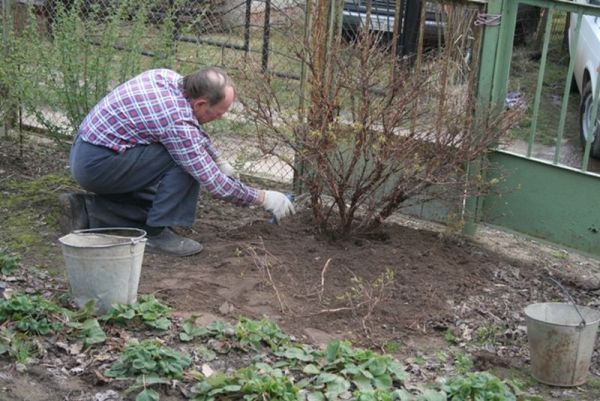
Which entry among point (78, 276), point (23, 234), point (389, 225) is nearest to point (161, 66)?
point (23, 234)

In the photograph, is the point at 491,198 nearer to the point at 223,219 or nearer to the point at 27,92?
the point at 223,219

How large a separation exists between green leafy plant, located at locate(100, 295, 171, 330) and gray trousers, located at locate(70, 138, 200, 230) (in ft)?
3.62

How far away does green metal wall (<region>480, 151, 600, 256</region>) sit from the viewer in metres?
5.72

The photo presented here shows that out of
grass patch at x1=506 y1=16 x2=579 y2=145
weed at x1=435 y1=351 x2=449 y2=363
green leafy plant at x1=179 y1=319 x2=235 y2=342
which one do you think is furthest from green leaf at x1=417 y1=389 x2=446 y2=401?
grass patch at x1=506 y1=16 x2=579 y2=145

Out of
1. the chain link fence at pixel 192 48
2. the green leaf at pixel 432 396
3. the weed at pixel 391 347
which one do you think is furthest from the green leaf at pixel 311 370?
the chain link fence at pixel 192 48

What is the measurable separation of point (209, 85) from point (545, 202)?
89.1 inches

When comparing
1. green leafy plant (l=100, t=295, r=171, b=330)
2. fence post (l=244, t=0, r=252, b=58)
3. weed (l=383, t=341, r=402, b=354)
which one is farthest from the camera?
fence post (l=244, t=0, r=252, b=58)

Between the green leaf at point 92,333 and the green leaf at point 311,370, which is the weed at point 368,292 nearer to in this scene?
the green leaf at point 311,370

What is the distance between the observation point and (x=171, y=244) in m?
5.78

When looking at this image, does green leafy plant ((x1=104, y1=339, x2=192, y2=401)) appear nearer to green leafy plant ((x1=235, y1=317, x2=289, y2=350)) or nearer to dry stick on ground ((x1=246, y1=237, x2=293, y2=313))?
green leafy plant ((x1=235, y1=317, x2=289, y2=350))

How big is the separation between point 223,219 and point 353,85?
1.63m

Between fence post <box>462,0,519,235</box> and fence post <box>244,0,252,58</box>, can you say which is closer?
fence post <box>462,0,519,235</box>

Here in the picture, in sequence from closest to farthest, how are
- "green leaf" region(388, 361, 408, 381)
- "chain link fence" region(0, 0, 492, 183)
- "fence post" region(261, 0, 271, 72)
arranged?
"green leaf" region(388, 361, 408, 381) → "chain link fence" region(0, 0, 492, 183) → "fence post" region(261, 0, 271, 72)

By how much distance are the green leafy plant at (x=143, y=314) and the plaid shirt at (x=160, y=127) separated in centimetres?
105
